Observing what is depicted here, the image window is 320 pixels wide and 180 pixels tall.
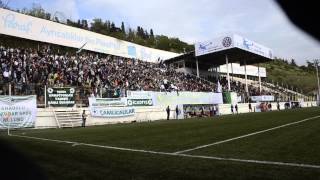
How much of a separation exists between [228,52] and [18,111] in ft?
145

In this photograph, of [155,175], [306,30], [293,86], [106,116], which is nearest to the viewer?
[306,30]

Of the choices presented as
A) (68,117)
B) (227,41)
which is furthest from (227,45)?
(68,117)

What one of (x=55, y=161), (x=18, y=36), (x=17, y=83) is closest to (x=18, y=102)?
(x=17, y=83)

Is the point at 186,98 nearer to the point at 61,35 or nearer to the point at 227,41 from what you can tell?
the point at 61,35

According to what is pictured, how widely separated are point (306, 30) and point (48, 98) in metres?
32.5

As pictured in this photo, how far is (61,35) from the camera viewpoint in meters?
51.4

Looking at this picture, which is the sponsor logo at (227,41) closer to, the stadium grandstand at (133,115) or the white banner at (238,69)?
the stadium grandstand at (133,115)

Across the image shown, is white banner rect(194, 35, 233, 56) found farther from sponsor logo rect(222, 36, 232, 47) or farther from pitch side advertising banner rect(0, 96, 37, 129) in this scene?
A: pitch side advertising banner rect(0, 96, 37, 129)

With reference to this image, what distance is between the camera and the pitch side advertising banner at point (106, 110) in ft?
121

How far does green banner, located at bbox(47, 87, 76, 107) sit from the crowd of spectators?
2.98ft

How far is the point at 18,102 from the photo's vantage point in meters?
30.2

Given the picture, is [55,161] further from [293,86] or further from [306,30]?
[293,86]

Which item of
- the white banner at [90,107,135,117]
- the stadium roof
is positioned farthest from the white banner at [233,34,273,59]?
the white banner at [90,107,135,117]

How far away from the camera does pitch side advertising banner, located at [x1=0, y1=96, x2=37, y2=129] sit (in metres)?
29.1
